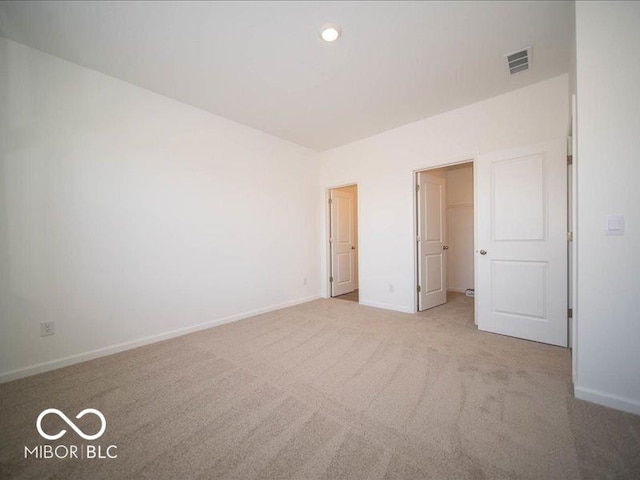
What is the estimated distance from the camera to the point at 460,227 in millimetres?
5223

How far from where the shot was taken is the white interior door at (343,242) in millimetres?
4895

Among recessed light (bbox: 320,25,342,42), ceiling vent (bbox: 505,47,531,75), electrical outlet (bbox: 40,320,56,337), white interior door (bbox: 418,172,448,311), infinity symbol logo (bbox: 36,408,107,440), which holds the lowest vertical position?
infinity symbol logo (bbox: 36,408,107,440)

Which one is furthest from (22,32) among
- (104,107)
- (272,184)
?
(272,184)

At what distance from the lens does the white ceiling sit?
180 cm

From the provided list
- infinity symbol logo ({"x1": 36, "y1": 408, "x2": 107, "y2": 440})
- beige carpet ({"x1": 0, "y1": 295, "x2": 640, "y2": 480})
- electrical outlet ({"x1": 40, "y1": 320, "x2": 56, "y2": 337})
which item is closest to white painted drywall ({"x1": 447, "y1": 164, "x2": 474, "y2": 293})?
beige carpet ({"x1": 0, "y1": 295, "x2": 640, "y2": 480})

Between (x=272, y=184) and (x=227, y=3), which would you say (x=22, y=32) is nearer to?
(x=227, y=3)

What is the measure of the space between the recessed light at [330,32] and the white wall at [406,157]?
199cm

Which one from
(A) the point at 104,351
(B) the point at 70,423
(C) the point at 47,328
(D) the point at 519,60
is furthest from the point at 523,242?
(C) the point at 47,328

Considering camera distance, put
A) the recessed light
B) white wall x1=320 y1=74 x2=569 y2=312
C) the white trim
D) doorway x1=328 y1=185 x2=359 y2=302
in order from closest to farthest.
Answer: the recessed light, white wall x1=320 y1=74 x2=569 y2=312, the white trim, doorway x1=328 y1=185 x2=359 y2=302

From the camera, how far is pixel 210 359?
2.35 metres

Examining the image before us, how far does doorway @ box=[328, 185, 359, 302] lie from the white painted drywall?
202 centimetres

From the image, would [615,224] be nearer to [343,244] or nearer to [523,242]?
[523,242]

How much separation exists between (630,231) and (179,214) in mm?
3850

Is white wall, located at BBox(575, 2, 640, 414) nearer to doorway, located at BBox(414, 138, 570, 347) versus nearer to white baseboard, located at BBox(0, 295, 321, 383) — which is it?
doorway, located at BBox(414, 138, 570, 347)
